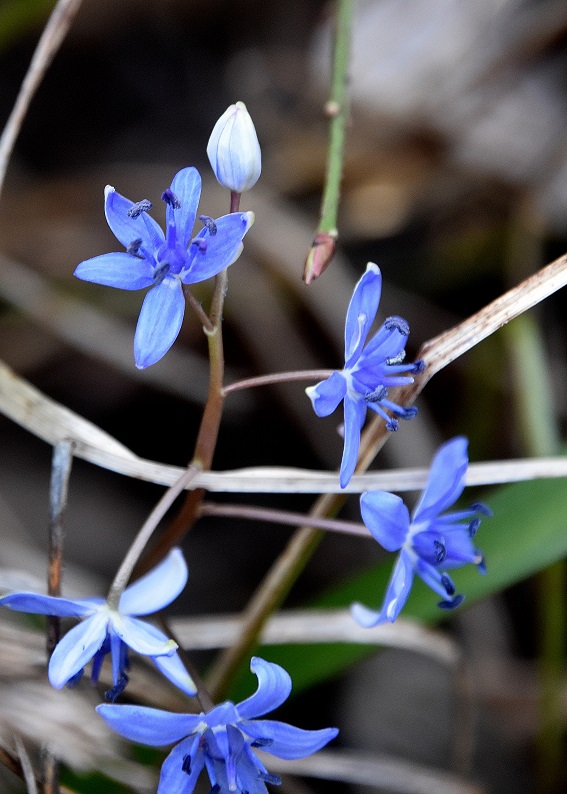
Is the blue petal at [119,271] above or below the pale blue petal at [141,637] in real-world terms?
above

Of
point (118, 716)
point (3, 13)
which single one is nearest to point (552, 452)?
point (118, 716)

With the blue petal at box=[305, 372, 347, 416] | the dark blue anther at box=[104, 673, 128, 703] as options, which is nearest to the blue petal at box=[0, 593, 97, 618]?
the dark blue anther at box=[104, 673, 128, 703]

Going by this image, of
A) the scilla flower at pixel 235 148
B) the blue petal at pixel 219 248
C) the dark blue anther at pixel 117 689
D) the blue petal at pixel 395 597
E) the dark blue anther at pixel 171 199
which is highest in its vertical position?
the scilla flower at pixel 235 148

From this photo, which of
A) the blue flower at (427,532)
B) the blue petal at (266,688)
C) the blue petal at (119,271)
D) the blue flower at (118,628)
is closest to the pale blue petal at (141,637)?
the blue flower at (118,628)

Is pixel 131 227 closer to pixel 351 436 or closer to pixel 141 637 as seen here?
pixel 351 436

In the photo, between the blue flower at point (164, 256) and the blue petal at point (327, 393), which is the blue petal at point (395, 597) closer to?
the blue petal at point (327, 393)

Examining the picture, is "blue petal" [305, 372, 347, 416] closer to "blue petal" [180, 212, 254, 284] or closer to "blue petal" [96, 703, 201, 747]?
"blue petal" [180, 212, 254, 284]
